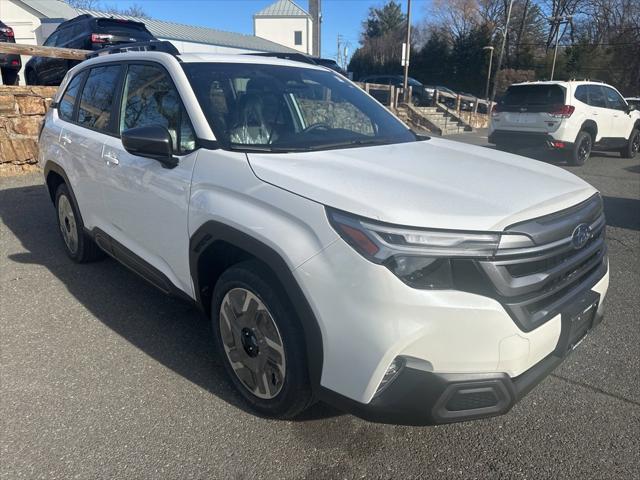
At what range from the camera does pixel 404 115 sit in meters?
19.5

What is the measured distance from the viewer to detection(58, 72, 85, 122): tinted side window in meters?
4.18

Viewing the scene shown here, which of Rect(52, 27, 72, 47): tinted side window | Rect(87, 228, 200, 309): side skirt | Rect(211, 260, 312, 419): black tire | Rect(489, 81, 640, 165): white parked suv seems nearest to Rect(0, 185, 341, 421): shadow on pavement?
Rect(211, 260, 312, 419): black tire

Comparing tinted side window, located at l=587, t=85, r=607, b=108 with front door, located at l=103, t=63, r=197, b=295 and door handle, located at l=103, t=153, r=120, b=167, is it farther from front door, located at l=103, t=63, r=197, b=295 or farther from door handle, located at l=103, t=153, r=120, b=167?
door handle, located at l=103, t=153, r=120, b=167

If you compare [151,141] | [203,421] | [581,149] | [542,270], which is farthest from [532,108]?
[203,421]

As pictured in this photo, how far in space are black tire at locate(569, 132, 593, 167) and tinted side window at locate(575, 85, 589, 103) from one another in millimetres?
741

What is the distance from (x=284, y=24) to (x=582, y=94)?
5347 centimetres

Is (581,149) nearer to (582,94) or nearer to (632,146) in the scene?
(582,94)

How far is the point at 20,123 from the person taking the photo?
808 cm

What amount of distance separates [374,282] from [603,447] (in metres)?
1.53

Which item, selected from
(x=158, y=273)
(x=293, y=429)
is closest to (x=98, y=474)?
(x=293, y=429)

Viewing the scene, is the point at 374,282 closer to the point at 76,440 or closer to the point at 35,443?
the point at 76,440

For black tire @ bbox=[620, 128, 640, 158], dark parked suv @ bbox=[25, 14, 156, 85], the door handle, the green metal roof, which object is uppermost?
the green metal roof

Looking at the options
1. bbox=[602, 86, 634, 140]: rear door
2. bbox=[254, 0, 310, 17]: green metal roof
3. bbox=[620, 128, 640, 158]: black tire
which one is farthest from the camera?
bbox=[254, 0, 310, 17]: green metal roof

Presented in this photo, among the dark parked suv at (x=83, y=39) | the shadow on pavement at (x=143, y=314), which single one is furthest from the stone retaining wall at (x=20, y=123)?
the shadow on pavement at (x=143, y=314)
